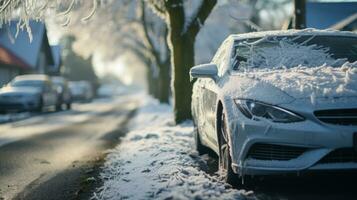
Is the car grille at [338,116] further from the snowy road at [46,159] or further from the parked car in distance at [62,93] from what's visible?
the parked car in distance at [62,93]

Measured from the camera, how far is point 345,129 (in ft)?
16.2

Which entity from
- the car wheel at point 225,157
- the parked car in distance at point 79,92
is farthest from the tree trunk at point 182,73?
the parked car in distance at point 79,92

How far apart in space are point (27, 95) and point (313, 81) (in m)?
21.7

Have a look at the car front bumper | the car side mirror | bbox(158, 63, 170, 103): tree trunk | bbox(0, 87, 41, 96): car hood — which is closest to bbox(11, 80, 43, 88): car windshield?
bbox(0, 87, 41, 96): car hood

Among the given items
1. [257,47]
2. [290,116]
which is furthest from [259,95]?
[257,47]

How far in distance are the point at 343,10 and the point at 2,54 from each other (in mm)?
21541

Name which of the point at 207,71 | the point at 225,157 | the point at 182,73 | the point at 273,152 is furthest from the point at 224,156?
the point at 182,73

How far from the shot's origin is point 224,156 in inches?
238

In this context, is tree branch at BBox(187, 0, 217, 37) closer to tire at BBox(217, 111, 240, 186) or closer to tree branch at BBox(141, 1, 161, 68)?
tire at BBox(217, 111, 240, 186)

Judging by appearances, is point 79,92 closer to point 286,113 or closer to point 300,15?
point 300,15

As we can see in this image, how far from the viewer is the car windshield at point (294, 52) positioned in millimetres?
6410

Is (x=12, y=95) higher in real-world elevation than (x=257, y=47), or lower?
lower

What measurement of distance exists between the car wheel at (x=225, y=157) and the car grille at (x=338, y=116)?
3.43 ft

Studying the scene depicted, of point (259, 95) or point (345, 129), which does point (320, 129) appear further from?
point (259, 95)
